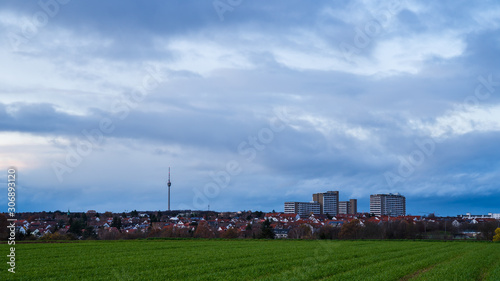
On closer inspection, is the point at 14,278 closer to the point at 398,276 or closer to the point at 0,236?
the point at 398,276

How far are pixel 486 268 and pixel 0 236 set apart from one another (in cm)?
7238

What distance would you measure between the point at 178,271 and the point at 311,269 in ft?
30.2

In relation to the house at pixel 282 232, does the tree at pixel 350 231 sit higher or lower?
higher

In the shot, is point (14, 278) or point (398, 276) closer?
point (14, 278)

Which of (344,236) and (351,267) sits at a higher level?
(351,267)

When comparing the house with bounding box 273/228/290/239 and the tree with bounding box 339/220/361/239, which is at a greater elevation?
the tree with bounding box 339/220/361/239

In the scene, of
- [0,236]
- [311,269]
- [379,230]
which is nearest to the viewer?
[311,269]

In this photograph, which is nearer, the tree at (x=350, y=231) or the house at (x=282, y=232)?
the tree at (x=350, y=231)

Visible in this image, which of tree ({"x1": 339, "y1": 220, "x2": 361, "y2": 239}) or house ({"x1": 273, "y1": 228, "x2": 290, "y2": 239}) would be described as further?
house ({"x1": 273, "y1": 228, "x2": 290, "y2": 239})

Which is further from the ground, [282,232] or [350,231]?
[350,231]

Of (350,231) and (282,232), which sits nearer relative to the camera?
(350,231)

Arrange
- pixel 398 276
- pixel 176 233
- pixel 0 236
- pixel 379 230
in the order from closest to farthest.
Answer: pixel 398 276
pixel 0 236
pixel 176 233
pixel 379 230

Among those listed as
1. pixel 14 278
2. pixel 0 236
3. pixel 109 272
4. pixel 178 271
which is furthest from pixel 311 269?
pixel 0 236

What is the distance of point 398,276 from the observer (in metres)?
28.5
